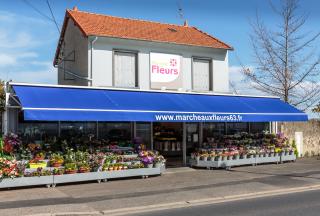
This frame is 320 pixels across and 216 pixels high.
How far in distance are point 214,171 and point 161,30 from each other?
7701mm

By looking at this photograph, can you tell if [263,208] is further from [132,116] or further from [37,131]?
[37,131]

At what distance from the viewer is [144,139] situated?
19859mm

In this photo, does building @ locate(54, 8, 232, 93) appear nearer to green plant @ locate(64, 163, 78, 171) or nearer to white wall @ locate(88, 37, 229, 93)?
white wall @ locate(88, 37, 229, 93)

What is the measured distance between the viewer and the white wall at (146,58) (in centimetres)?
1930

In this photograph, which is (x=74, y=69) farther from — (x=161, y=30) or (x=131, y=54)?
(x=161, y=30)

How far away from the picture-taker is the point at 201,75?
21891 millimetres

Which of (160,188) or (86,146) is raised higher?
(86,146)

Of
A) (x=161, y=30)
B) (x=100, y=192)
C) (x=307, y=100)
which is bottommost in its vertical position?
(x=100, y=192)

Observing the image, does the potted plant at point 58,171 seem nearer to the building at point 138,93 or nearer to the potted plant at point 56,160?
the potted plant at point 56,160

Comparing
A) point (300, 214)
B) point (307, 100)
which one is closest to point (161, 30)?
point (307, 100)

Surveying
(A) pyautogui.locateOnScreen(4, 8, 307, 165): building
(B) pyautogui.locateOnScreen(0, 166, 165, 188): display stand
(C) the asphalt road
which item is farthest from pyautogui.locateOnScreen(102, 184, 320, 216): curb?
(A) pyautogui.locateOnScreen(4, 8, 307, 165): building

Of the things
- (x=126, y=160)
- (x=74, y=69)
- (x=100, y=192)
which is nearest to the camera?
(x=100, y=192)

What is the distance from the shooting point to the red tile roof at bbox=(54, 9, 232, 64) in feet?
65.6

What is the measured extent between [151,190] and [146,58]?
26.1ft
